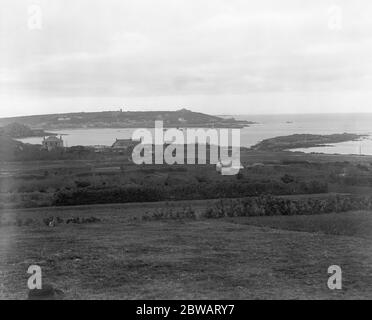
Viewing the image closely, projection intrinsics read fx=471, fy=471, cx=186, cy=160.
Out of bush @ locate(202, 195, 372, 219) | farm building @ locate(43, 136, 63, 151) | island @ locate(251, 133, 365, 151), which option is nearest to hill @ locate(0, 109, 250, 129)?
farm building @ locate(43, 136, 63, 151)

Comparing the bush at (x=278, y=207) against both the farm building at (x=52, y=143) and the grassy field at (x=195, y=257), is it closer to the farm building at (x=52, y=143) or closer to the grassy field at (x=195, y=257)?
the grassy field at (x=195, y=257)

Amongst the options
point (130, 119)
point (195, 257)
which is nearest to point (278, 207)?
point (195, 257)

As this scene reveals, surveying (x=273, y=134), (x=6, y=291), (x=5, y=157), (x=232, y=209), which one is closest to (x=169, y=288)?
(x=6, y=291)

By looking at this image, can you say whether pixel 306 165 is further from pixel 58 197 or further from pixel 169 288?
pixel 169 288

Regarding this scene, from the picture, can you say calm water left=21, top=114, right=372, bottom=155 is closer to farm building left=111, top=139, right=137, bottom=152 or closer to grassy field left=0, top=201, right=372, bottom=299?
farm building left=111, top=139, right=137, bottom=152

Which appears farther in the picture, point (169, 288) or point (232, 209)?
point (232, 209)
